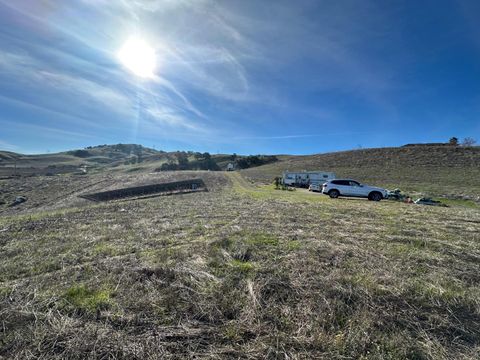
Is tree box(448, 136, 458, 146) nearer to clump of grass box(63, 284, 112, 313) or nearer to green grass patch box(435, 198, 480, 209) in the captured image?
green grass patch box(435, 198, 480, 209)

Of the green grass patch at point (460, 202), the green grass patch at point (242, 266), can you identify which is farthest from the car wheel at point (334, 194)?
the green grass patch at point (242, 266)

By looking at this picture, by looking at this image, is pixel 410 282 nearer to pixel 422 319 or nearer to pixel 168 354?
pixel 422 319

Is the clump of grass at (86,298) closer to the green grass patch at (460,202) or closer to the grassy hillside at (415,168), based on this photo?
the green grass patch at (460,202)

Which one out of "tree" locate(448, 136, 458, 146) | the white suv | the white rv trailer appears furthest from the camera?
"tree" locate(448, 136, 458, 146)

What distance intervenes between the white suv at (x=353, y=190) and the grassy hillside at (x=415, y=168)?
1065 centimetres

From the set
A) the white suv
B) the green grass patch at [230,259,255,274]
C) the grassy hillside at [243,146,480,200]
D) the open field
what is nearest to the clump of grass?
the open field

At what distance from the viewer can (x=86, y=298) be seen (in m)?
3.54

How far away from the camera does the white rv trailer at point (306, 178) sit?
35.1 meters

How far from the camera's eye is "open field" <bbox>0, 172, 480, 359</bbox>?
2.65m

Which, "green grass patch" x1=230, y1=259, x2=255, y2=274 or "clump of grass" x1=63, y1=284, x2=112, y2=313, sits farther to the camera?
"green grass patch" x1=230, y1=259, x2=255, y2=274

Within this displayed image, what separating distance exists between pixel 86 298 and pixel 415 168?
52429mm

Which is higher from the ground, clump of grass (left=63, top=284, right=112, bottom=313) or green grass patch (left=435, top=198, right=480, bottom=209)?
green grass patch (left=435, top=198, right=480, bottom=209)

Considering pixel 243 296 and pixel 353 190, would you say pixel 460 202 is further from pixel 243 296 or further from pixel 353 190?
pixel 243 296

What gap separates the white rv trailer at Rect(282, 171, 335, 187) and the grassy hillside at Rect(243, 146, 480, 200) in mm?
6903
